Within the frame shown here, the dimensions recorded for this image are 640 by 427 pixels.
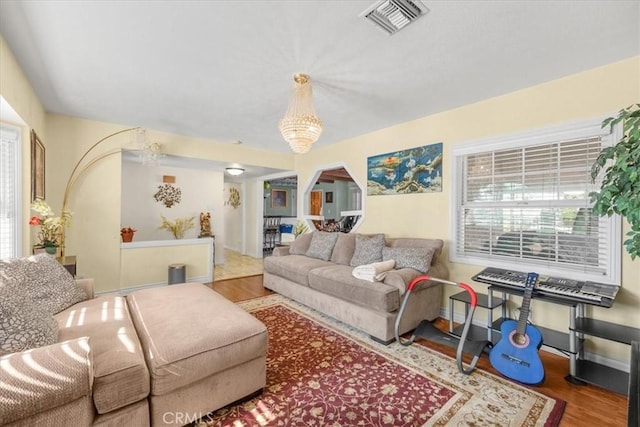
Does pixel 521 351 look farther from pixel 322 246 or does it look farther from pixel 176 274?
pixel 176 274

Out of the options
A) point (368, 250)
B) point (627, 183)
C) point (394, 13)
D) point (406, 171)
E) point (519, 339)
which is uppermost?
point (394, 13)

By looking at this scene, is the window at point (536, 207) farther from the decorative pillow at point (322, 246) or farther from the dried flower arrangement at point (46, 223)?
the dried flower arrangement at point (46, 223)

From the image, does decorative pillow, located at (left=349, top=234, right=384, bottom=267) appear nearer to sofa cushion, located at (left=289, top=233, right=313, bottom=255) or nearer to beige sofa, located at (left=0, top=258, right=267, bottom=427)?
sofa cushion, located at (left=289, top=233, right=313, bottom=255)

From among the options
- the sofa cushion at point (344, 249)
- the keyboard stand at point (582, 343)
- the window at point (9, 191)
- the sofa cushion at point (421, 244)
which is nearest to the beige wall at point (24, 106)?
the window at point (9, 191)

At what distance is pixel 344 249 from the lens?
3842mm

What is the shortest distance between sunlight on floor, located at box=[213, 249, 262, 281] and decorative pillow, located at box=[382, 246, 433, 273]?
10.6 feet

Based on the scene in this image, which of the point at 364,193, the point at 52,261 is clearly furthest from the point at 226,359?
the point at 364,193

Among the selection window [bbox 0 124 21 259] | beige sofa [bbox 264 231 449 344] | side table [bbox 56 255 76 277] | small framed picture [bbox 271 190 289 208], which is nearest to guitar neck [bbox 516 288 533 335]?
beige sofa [bbox 264 231 449 344]

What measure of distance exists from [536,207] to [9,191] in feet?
17.1

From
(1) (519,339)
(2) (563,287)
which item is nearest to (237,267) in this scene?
(1) (519,339)

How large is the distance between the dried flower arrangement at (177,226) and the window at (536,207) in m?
5.20

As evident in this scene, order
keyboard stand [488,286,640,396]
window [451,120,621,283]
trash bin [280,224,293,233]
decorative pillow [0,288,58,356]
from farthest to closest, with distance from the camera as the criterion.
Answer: trash bin [280,224,293,233] < window [451,120,621,283] < keyboard stand [488,286,640,396] < decorative pillow [0,288,58,356]

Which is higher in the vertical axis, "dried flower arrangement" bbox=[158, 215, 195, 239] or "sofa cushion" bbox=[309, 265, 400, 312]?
"dried flower arrangement" bbox=[158, 215, 195, 239]

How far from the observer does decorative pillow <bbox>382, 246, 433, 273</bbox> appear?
118 inches
